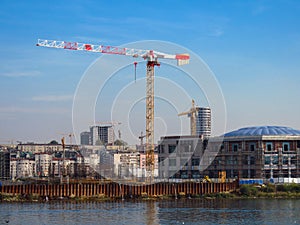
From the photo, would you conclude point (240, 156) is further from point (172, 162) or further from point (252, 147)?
point (172, 162)

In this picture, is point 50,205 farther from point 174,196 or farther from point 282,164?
point 282,164

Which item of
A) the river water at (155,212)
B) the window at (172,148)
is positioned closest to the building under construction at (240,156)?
the window at (172,148)

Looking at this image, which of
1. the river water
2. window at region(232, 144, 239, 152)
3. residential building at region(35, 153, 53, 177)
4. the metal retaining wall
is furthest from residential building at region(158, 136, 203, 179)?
residential building at region(35, 153, 53, 177)

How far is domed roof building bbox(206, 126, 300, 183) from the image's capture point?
90812 millimetres

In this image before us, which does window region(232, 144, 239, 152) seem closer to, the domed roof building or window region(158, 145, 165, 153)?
the domed roof building

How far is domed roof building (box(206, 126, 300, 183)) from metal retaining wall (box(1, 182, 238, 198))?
13.6m

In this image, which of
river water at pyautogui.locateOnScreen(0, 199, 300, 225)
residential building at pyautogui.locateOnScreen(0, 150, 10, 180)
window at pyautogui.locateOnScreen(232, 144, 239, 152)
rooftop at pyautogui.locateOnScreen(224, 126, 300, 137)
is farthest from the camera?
residential building at pyautogui.locateOnScreen(0, 150, 10, 180)

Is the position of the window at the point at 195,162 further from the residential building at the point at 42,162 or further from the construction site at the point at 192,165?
the residential building at the point at 42,162

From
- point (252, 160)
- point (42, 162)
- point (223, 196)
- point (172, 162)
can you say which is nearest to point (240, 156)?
point (252, 160)

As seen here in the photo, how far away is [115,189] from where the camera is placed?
74625 millimetres

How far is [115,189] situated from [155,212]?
1939 centimetres

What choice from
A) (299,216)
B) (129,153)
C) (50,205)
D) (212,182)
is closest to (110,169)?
(129,153)

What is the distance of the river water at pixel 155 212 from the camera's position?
159 feet

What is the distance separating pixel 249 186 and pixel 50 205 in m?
27.1
